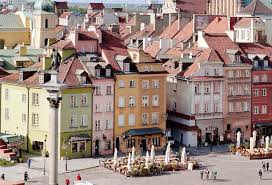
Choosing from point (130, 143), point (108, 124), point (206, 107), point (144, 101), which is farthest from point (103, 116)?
point (206, 107)

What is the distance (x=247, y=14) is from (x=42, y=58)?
41.4 metres

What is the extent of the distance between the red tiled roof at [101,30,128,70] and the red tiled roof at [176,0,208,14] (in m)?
53.5

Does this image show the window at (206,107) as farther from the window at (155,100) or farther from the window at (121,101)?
the window at (121,101)

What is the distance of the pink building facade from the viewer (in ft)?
228

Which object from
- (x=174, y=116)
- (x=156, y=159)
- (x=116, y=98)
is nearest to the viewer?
(x=156, y=159)

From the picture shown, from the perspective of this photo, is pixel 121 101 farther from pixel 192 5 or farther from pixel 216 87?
pixel 192 5

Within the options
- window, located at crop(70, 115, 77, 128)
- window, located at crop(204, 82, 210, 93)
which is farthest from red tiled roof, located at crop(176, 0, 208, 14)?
window, located at crop(70, 115, 77, 128)

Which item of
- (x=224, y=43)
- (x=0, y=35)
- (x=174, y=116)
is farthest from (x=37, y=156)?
(x=0, y=35)

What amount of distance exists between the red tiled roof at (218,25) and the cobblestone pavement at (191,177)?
3125 centimetres

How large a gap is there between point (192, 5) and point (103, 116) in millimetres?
62151

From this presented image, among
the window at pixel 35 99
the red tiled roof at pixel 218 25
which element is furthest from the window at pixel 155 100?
the red tiled roof at pixel 218 25

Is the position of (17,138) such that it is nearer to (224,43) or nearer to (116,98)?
(116,98)

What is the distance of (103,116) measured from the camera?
7019 cm

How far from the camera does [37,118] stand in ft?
226
